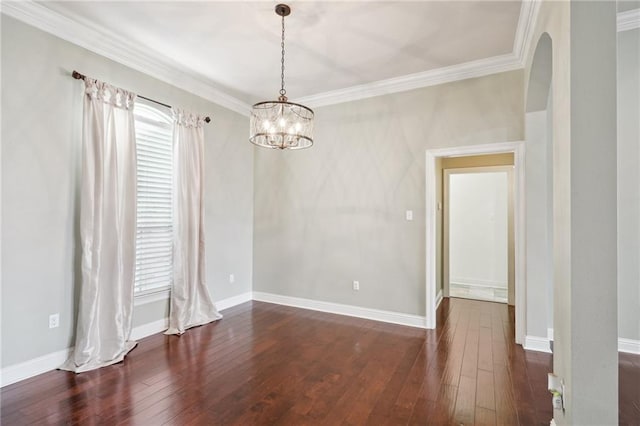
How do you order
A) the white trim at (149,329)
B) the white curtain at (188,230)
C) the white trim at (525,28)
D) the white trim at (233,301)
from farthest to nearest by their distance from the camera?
the white trim at (233,301) → the white curtain at (188,230) → the white trim at (149,329) → the white trim at (525,28)

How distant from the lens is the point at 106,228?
303 cm

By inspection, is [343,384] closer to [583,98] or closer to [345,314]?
[345,314]

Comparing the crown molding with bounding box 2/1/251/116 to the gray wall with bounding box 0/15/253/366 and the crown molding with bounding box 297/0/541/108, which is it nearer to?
the gray wall with bounding box 0/15/253/366

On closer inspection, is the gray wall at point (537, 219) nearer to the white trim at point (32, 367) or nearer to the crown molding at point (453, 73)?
the crown molding at point (453, 73)

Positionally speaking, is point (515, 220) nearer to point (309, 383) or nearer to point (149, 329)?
point (309, 383)

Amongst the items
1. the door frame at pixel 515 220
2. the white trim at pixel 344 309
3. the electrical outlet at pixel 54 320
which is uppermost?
the door frame at pixel 515 220

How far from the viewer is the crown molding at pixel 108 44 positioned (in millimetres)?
2580

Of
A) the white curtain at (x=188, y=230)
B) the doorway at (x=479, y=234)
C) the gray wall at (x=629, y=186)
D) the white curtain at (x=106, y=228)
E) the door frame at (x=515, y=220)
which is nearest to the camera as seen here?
the white curtain at (x=106, y=228)

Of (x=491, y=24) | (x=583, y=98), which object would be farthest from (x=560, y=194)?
(x=491, y=24)

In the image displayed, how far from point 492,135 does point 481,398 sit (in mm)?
2625

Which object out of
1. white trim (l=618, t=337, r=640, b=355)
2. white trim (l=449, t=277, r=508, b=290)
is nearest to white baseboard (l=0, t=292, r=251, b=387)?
white trim (l=618, t=337, r=640, b=355)

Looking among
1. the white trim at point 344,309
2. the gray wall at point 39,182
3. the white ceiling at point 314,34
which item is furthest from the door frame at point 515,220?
the gray wall at point 39,182

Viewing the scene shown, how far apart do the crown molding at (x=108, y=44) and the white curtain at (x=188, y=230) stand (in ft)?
1.40

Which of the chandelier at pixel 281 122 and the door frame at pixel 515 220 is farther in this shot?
the door frame at pixel 515 220
